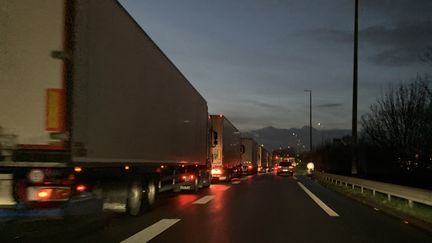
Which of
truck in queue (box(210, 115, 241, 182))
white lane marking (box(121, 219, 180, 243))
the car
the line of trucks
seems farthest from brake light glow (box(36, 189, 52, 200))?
the car

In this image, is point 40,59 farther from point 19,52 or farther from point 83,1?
point 83,1

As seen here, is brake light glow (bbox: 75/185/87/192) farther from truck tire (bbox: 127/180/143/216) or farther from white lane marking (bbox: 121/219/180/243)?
truck tire (bbox: 127/180/143/216)

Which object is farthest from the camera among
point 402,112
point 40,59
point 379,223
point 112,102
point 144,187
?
point 402,112

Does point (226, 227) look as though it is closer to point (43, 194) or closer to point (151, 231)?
point (151, 231)

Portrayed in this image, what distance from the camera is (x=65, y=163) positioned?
30.4ft

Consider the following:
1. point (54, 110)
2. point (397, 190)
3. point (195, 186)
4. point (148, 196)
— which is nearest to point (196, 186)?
point (195, 186)

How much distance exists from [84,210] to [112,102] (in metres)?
2.74

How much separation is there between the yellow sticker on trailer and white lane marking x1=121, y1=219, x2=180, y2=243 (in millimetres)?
2763

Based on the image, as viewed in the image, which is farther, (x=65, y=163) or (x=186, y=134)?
(x=186, y=134)

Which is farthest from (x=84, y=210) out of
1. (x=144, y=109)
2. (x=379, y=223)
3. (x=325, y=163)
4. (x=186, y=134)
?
(x=325, y=163)

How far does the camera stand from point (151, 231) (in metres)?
12.2

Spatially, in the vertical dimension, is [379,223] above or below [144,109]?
below

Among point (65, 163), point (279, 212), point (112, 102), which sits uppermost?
point (112, 102)

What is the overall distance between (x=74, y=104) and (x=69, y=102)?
0.19 meters
